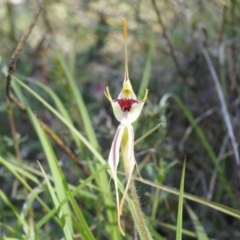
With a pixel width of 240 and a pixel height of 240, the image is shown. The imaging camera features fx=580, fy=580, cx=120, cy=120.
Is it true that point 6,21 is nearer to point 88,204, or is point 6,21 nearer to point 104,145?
point 104,145

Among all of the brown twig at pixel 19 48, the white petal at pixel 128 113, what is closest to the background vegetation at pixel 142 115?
the brown twig at pixel 19 48

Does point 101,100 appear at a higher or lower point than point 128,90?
lower

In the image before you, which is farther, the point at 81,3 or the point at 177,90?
the point at 81,3

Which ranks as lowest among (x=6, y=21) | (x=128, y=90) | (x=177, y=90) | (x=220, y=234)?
(x=220, y=234)

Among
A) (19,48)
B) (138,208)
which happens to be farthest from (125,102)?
(19,48)

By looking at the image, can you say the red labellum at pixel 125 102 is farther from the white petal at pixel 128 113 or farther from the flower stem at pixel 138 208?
the flower stem at pixel 138 208

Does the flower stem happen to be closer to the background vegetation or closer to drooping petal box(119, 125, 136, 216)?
drooping petal box(119, 125, 136, 216)

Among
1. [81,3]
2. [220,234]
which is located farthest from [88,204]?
[81,3]

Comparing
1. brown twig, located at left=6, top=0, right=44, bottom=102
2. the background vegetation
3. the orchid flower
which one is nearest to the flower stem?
the orchid flower
